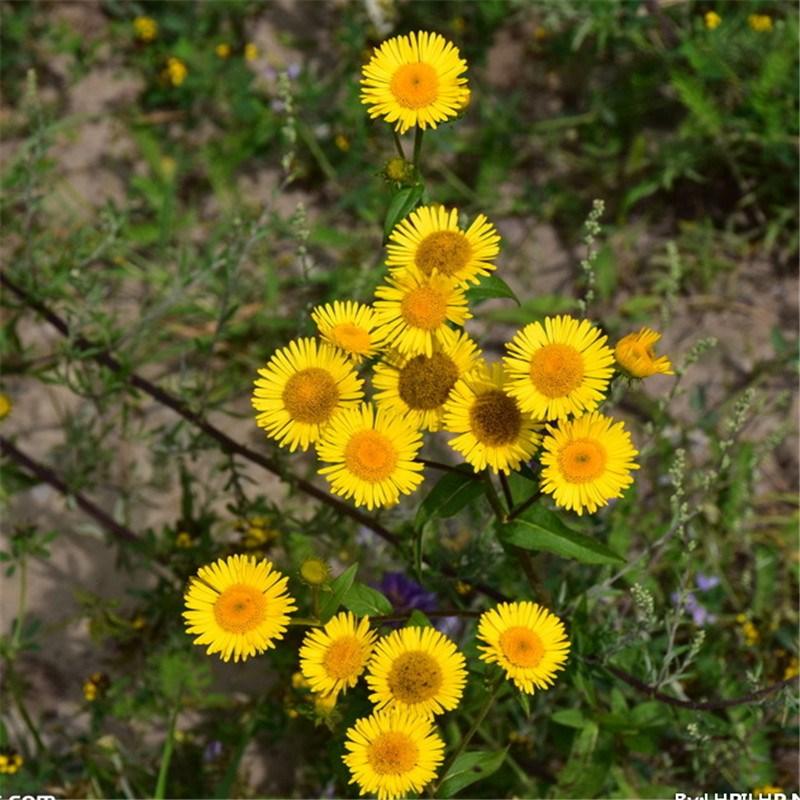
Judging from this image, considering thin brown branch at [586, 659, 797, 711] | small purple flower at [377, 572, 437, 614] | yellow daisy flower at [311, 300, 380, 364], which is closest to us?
yellow daisy flower at [311, 300, 380, 364]

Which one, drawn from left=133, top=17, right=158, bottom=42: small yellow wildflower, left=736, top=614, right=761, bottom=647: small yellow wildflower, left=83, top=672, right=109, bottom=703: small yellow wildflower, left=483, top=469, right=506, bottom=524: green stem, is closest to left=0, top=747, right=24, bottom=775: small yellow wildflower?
left=83, top=672, right=109, bottom=703: small yellow wildflower

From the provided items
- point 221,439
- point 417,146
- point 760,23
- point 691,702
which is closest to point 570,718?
point 691,702

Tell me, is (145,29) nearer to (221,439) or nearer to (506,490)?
(221,439)

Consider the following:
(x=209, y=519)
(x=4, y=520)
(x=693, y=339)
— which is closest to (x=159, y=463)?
(x=209, y=519)

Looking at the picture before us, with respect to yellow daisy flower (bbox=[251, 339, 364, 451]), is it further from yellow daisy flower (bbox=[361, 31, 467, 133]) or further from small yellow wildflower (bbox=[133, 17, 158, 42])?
small yellow wildflower (bbox=[133, 17, 158, 42])

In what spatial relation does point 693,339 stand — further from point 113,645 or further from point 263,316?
point 113,645
